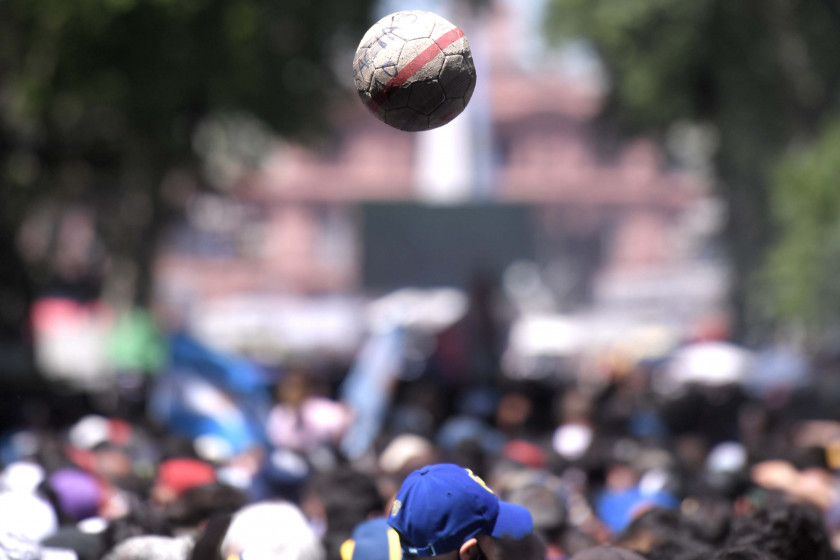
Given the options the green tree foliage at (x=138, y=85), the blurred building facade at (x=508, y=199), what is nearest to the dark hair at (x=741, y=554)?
the green tree foliage at (x=138, y=85)

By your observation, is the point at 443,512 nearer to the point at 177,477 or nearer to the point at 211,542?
the point at 211,542

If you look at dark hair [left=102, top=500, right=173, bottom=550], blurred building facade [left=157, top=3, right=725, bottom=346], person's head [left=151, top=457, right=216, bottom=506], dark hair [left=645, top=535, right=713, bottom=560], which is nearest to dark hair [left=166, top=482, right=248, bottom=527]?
dark hair [left=102, top=500, right=173, bottom=550]

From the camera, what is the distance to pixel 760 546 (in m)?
4.20

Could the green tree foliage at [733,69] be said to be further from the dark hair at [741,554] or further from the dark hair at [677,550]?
the dark hair at [741,554]

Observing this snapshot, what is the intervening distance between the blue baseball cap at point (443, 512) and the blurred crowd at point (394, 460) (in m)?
0.16

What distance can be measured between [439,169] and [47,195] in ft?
76.8

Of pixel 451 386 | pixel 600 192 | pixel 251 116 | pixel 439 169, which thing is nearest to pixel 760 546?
pixel 451 386

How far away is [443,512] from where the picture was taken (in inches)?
136

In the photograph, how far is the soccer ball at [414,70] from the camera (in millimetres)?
4406

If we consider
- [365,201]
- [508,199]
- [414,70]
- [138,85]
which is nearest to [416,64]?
[414,70]

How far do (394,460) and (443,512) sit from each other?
3853 mm

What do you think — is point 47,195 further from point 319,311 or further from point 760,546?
point 319,311

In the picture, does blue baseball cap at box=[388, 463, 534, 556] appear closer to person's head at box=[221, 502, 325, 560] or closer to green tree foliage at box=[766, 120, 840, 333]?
person's head at box=[221, 502, 325, 560]

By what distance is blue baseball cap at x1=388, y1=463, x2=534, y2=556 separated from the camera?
345 cm
